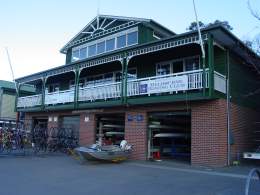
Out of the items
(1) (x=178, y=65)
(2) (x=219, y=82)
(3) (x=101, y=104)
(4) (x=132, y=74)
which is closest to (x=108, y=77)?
(4) (x=132, y=74)

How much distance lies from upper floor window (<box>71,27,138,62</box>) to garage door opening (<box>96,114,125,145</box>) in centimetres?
506

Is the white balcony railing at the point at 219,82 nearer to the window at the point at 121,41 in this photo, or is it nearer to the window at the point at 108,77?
the window at the point at 108,77

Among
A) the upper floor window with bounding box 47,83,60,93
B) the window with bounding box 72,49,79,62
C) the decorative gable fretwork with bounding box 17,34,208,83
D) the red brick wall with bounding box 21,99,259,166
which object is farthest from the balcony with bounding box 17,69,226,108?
the window with bounding box 72,49,79,62

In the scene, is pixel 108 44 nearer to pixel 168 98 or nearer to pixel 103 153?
pixel 168 98

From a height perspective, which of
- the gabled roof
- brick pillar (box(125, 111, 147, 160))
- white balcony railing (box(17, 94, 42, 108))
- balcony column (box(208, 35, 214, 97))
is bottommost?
brick pillar (box(125, 111, 147, 160))

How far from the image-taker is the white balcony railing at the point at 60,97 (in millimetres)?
22672

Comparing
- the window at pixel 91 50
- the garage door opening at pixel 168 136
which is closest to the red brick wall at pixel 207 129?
the garage door opening at pixel 168 136

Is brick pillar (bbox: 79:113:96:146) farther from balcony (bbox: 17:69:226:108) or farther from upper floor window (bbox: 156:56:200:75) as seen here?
upper floor window (bbox: 156:56:200:75)

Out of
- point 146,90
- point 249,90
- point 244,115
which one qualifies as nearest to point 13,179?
point 146,90

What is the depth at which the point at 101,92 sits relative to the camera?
66.4 feet

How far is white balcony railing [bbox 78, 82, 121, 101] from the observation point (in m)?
19.4

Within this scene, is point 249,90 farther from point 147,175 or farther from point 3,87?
point 3,87

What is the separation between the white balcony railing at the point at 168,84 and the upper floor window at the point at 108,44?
5.37 meters

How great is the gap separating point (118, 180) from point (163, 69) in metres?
9.47
